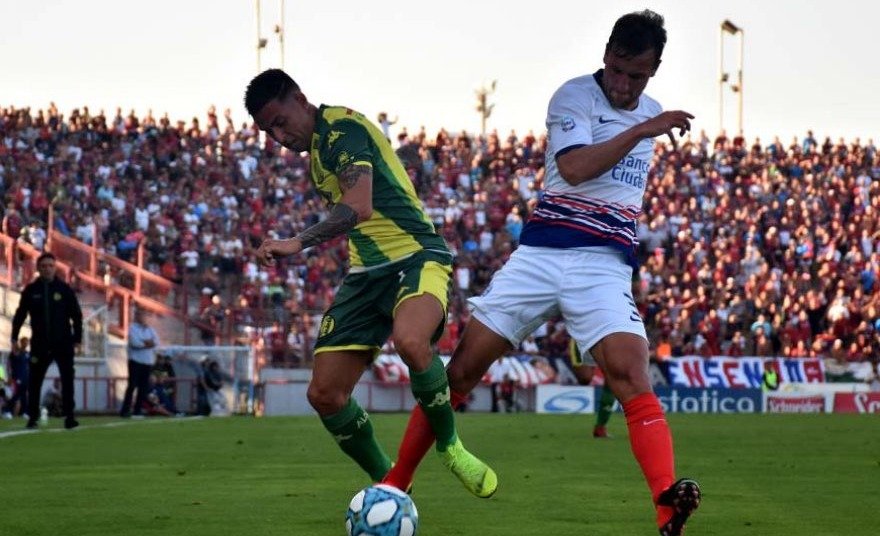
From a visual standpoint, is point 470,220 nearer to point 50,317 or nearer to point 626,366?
point 50,317

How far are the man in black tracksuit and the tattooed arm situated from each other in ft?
41.2

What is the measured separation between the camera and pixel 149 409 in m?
29.1

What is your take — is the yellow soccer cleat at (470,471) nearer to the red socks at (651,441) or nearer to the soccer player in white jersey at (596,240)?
the soccer player in white jersey at (596,240)

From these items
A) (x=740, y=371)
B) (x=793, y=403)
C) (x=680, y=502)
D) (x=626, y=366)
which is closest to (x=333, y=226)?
(x=626, y=366)

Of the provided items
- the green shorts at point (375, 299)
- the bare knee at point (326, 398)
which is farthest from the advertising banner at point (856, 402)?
the bare knee at point (326, 398)

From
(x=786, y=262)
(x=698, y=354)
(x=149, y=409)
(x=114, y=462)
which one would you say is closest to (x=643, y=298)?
(x=698, y=354)

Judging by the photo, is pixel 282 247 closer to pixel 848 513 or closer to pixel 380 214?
pixel 380 214

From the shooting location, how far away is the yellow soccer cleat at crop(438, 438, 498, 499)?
8.11 meters

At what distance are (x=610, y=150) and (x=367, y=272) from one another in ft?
5.69

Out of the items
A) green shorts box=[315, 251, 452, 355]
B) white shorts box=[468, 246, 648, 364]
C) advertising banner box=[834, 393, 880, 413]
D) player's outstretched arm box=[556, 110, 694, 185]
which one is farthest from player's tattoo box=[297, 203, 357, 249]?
advertising banner box=[834, 393, 880, 413]

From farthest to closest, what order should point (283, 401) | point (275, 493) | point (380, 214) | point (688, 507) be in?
point (283, 401), point (275, 493), point (380, 214), point (688, 507)

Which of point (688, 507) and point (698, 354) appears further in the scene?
point (698, 354)

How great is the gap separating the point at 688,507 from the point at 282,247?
2154 millimetres

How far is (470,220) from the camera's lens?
40656mm
